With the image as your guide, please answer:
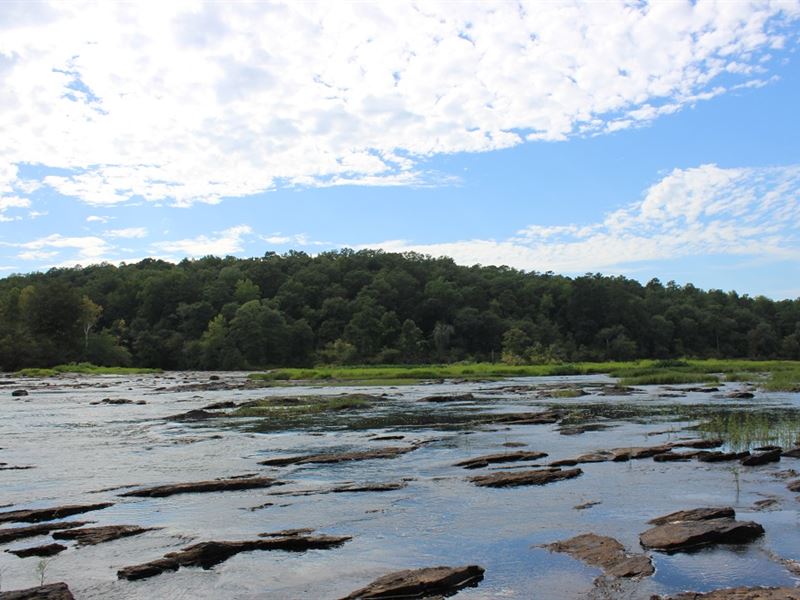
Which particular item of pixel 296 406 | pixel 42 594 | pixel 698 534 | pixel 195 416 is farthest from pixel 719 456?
pixel 296 406

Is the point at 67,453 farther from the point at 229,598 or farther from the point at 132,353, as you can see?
the point at 132,353

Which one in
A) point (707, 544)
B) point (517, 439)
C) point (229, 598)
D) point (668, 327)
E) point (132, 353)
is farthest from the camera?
point (668, 327)

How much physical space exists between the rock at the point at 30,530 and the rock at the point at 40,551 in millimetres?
1045

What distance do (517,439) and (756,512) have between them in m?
13.7

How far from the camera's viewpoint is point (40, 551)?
42.9 feet

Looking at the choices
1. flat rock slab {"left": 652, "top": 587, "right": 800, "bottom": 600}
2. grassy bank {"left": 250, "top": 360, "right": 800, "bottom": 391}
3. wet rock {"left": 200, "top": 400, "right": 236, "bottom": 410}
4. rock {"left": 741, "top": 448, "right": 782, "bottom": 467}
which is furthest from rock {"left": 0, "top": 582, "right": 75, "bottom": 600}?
grassy bank {"left": 250, "top": 360, "right": 800, "bottom": 391}

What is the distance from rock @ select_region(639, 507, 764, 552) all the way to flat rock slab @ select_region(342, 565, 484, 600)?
3.70 metres

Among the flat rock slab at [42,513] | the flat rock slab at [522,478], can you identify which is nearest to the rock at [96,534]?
the flat rock slab at [42,513]

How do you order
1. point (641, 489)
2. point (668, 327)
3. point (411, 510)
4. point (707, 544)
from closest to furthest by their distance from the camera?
point (707, 544) < point (411, 510) < point (641, 489) < point (668, 327)

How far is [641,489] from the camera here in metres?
18.2

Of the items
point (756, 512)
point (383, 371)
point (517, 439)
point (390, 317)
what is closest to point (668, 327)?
point (390, 317)

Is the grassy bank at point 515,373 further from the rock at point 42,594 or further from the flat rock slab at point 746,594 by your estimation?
the rock at point 42,594

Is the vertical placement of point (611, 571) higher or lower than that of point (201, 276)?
lower

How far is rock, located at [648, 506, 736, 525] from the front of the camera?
14.2 m
